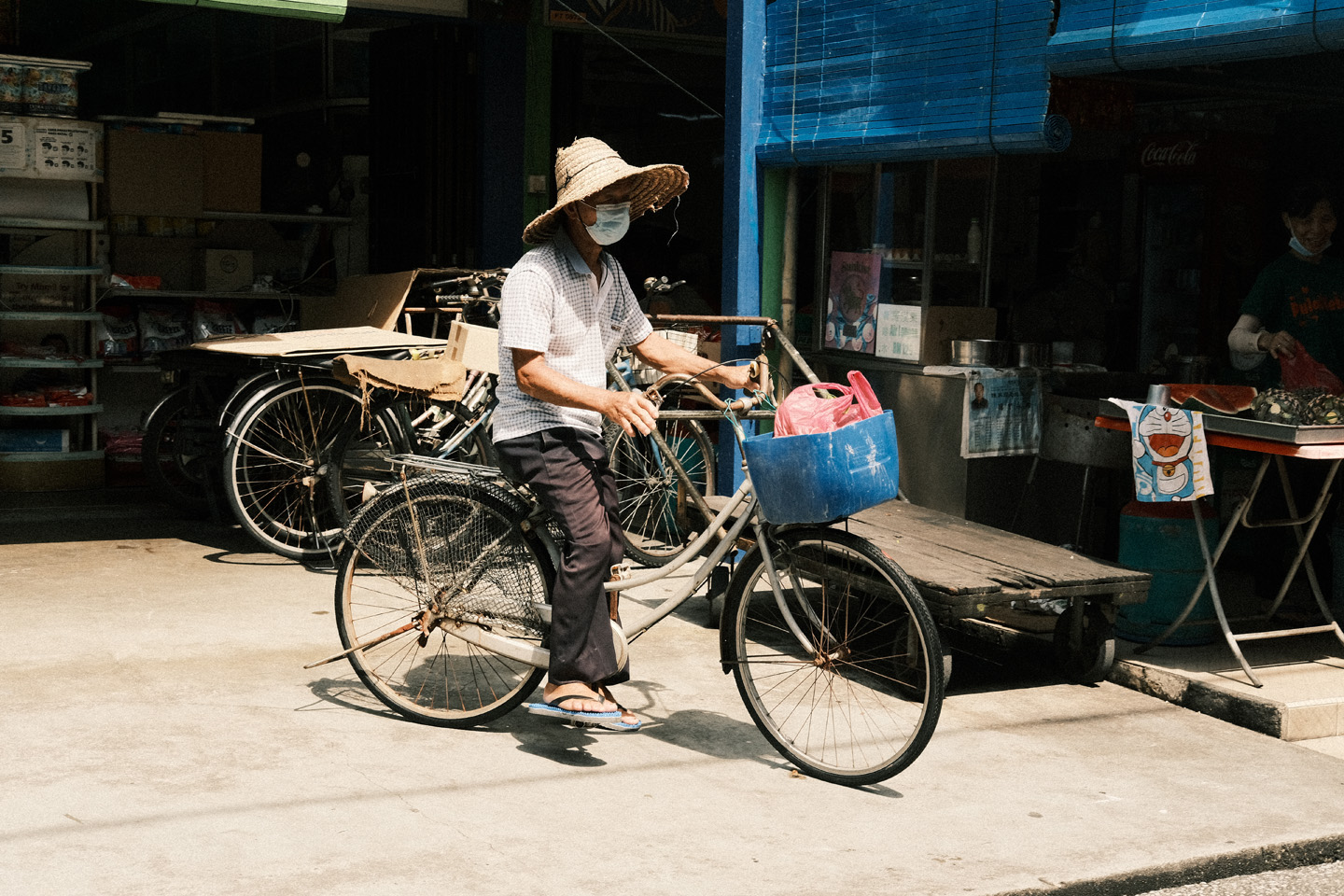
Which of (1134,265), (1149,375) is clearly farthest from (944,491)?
(1134,265)

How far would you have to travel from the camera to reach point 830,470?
437 centimetres

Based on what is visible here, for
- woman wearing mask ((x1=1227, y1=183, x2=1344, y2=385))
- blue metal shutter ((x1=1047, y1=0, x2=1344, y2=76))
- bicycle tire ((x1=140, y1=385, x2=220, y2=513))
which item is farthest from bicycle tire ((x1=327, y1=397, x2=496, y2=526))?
woman wearing mask ((x1=1227, y1=183, x2=1344, y2=385))

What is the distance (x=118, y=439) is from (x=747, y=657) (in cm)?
621

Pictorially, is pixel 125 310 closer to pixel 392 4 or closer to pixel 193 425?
pixel 193 425

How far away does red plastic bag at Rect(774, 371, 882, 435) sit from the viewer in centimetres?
453

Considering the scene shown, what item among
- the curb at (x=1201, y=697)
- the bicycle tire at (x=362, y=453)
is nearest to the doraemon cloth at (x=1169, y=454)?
the curb at (x=1201, y=697)

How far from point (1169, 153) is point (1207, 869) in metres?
6.61

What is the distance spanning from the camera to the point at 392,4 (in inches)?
376

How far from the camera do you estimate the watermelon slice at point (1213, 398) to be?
20.1ft

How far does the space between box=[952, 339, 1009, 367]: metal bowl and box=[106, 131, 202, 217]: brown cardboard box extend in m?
5.55

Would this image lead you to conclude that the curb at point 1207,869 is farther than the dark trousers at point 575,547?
No

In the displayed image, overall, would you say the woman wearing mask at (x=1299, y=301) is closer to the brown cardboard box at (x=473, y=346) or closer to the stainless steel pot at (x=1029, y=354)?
the stainless steel pot at (x=1029, y=354)

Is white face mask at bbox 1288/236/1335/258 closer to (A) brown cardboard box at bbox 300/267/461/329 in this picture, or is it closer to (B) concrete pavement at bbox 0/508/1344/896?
(B) concrete pavement at bbox 0/508/1344/896

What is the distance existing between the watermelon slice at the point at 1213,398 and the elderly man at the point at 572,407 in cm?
241
